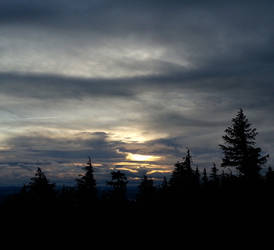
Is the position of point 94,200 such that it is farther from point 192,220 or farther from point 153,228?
point 192,220

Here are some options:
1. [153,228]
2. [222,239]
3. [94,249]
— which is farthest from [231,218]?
[94,249]

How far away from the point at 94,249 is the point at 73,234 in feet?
10.2

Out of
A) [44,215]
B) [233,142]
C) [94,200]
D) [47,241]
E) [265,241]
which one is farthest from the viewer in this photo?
[233,142]

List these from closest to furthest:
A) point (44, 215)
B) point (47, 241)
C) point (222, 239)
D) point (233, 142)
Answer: point (222, 239) → point (47, 241) → point (44, 215) → point (233, 142)

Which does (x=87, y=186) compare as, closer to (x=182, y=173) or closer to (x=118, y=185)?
(x=118, y=185)

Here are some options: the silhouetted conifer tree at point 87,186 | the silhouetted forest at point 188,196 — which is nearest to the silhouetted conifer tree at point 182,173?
the silhouetted forest at point 188,196

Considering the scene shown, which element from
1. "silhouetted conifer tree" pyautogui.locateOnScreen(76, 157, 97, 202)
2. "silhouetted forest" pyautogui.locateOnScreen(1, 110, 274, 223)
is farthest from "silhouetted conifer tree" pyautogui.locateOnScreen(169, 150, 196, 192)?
"silhouetted conifer tree" pyautogui.locateOnScreen(76, 157, 97, 202)

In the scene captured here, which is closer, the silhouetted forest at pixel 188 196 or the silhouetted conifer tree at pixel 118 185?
the silhouetted forest at pixel 188 196

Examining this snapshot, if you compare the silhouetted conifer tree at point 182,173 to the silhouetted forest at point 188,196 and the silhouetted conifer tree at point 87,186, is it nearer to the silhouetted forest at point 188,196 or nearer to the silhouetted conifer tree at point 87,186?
the silhouetted forest at point 188,196

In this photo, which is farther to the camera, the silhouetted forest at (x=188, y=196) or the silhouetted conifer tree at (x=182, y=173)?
the silhouetted conifer tree at (x=182, y=173)

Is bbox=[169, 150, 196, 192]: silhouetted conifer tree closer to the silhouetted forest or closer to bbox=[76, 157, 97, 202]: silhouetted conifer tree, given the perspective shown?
the silhouetted forest

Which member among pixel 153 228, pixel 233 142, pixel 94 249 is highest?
pixel 233 142

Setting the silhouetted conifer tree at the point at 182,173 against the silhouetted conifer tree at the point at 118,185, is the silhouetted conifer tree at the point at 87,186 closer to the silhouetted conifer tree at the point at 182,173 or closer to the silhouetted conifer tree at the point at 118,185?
the silhouetted conifer tree at the point at 118,185

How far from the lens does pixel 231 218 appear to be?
21.4 meters
